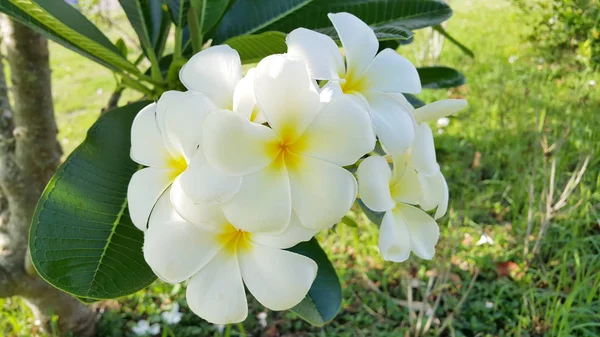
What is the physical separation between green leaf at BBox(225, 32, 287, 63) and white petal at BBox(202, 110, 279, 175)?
209mm

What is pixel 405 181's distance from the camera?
528 millimetres

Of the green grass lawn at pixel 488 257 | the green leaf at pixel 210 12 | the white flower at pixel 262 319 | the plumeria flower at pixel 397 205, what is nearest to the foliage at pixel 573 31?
the green grass lawn at pixel 488 257

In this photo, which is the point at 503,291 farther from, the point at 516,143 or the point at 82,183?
the point at 82,183

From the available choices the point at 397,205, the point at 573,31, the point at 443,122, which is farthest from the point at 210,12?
the point at 573,31

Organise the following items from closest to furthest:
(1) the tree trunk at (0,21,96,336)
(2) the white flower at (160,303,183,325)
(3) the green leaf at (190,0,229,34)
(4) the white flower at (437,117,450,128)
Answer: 1. (3) the green leaf at (190,0,229,34)
2. (1) the tree trunk at (0,21,96,336)
3. (2) the white flower at (160,303,183,325)
4. (4) the white flower at (437,117,450,128)

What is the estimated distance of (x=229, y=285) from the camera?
0.48 meters

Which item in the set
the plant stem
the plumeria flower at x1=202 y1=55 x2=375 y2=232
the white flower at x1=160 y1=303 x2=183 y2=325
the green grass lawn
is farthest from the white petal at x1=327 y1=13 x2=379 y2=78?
the white flower at x1=160 y1=303 x2=183 y2=325

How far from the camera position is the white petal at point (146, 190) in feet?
1.65

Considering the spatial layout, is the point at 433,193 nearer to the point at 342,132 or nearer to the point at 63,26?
the point at 342,132

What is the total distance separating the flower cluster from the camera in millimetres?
417

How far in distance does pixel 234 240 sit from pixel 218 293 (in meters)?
0.05

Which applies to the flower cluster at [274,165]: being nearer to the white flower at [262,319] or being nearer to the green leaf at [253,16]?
the green leaf at [253,16]

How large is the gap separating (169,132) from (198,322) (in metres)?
1.50

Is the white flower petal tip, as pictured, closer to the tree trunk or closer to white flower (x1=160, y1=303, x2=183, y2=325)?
the tree trunk
